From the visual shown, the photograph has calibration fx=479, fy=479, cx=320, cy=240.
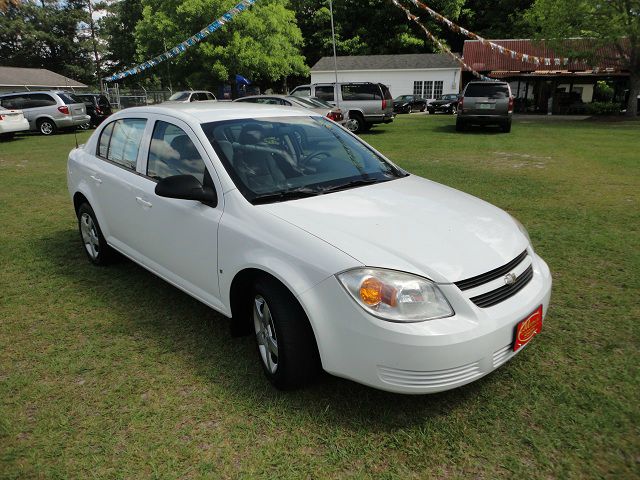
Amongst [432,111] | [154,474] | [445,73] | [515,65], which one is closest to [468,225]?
[154,474]

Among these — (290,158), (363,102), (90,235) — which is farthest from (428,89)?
(290,158)

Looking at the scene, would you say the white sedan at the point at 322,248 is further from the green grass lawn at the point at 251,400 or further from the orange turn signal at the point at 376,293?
the green grass lawn at the point at 251,400

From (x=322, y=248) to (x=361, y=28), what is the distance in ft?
161

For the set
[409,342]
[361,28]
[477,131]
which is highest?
[361,28]

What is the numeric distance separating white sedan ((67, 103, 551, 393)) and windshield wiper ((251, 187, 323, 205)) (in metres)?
0.01

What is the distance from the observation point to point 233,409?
8.56 ft

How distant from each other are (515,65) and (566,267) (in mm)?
35166

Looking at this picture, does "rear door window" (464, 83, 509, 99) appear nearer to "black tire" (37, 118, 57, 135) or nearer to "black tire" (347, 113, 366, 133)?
"black tire" (347, 113, 366, 133)

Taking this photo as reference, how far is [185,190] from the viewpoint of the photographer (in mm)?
2855

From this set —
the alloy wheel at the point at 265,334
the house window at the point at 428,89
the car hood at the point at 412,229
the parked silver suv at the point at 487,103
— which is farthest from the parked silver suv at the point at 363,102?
the house window at the point at 428,89

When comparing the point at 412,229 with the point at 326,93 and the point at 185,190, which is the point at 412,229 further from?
→ the point at 326,93

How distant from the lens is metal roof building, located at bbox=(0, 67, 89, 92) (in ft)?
135

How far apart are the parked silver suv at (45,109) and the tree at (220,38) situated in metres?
12.2

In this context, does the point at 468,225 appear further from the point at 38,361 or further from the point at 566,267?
the point at 38,361
